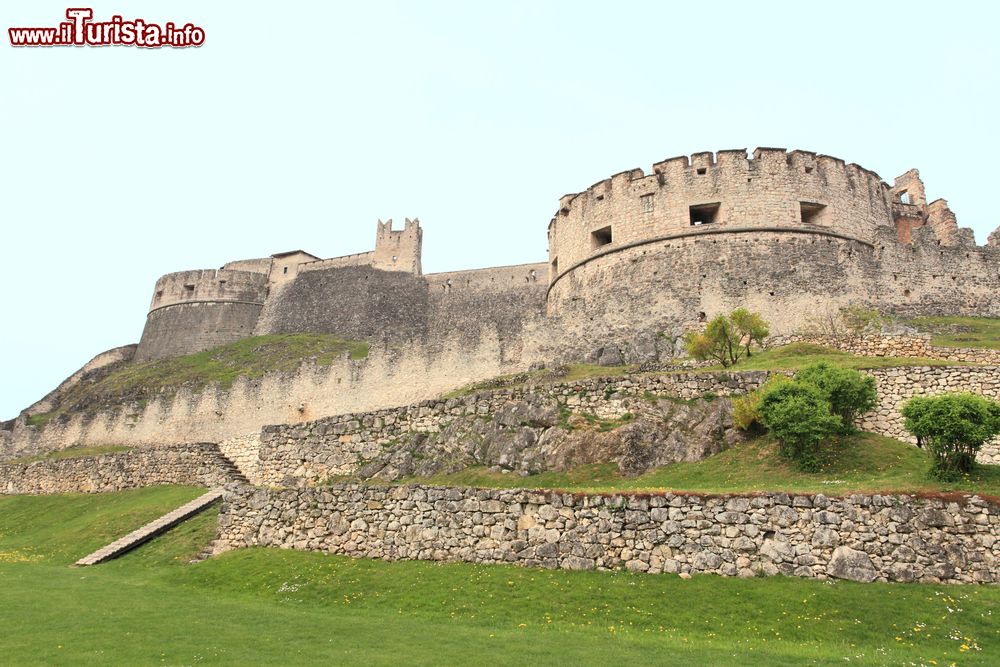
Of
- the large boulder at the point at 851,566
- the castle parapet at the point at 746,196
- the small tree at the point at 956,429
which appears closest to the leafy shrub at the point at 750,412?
the small tree at the point at 956,429

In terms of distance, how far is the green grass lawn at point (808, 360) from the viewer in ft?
61.0

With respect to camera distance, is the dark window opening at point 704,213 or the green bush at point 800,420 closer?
the green bush at point 800,420

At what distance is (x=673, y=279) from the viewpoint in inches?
1140

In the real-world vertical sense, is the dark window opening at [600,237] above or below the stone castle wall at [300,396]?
above

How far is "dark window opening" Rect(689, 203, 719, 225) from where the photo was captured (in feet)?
98.0

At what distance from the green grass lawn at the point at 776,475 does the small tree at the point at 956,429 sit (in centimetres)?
31

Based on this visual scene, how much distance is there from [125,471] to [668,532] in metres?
24.1

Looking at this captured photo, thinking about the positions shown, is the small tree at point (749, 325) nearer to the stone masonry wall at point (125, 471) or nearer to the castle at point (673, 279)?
the castle at point (673, 279)

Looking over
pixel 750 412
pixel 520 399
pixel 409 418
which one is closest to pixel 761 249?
pixel 750 412

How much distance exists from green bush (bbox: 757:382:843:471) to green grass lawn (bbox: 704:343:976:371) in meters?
3.10

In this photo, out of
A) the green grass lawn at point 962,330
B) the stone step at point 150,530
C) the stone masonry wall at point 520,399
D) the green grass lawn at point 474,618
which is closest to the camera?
the green grass lawn at point 474,618

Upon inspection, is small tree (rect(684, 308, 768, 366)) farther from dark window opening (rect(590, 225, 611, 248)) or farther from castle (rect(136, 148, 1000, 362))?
dark window opening (rect(590, 225, 611, 248))

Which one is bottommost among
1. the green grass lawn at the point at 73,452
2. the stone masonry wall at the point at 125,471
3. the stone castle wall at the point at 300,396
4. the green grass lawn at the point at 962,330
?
the stone masonry wall at the point at 125,471

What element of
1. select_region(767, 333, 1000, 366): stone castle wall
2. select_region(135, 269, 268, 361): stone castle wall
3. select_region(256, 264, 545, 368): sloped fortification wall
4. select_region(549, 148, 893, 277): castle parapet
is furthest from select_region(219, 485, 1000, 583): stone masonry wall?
select_region(135, 269, 268, 361): stone castle wall
